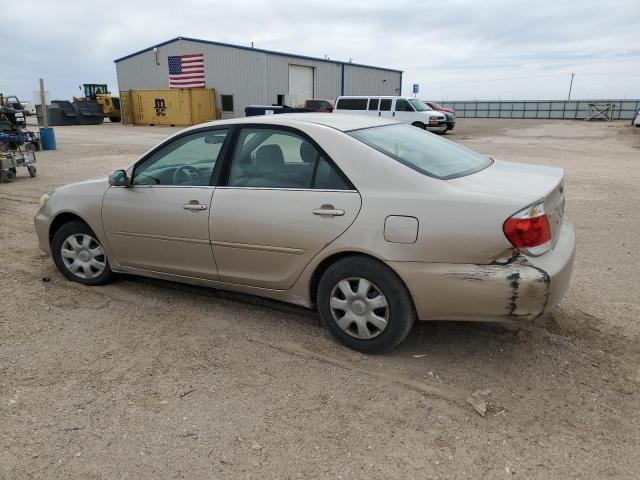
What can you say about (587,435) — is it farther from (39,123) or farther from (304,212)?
(39,123)

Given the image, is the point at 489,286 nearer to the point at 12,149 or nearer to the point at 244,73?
the point at 12,149

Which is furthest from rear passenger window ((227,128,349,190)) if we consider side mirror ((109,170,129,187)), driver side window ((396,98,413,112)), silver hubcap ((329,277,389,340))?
driver side window ((396,98,413,112))

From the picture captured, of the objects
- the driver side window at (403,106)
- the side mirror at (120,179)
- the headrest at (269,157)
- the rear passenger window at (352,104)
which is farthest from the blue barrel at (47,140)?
A: the headrest at (269,157)

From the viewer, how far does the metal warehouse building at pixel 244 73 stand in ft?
109

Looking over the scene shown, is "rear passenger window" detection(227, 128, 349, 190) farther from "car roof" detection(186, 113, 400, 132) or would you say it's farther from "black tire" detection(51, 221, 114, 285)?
"black tire" detection(51, 221, 114, 285)

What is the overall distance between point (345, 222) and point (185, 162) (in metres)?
1.59

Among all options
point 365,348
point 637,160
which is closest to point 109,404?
point 365,348

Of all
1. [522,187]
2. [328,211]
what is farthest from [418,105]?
[328,211]

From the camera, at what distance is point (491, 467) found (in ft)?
7.79

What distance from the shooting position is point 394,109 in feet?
80.2

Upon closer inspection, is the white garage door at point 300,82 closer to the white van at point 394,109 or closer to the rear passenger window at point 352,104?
the rear passenger window at point 352,104

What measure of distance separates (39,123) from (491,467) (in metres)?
40.1

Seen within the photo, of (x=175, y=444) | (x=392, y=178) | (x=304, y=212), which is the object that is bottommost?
(x=175, y=444)

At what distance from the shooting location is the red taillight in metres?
2.83
